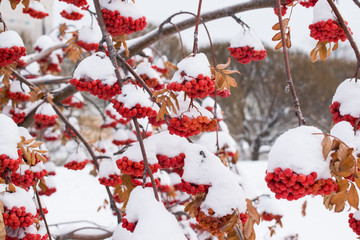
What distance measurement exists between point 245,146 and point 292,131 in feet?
39.7

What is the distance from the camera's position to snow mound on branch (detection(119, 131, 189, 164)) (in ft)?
4.10

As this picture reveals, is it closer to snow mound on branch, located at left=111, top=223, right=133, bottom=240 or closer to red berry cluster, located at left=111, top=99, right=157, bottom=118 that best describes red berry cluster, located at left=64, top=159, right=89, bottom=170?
snow mound on branch, located at left=111, top=223, right=133, bottom=240

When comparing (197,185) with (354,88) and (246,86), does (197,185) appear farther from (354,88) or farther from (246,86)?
(246,86)

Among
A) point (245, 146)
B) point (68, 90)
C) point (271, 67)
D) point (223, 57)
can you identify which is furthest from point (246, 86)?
point (68, 90)

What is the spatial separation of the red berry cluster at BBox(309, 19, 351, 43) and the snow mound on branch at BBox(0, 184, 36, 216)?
1.34 m

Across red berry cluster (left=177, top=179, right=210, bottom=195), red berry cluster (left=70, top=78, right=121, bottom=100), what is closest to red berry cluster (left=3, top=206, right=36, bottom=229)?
red berry cluster (left=70, top=78, right=121, bottom=100)

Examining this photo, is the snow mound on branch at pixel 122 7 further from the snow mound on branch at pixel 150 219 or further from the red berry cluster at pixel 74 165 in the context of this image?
the red berry cluster at pixel 74 165

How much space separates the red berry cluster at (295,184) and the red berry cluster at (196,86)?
33 centimetres

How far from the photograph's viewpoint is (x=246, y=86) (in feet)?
33.3

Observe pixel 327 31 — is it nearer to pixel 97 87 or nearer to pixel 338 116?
pixel 338 116

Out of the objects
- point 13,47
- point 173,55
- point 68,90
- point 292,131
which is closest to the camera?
point 292,131

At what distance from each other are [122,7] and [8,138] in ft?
2.48

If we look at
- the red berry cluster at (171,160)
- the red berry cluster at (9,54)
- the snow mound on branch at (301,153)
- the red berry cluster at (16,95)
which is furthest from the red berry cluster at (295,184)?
the red berry cluster at (16,95)

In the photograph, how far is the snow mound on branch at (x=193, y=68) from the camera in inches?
A: 39.4
